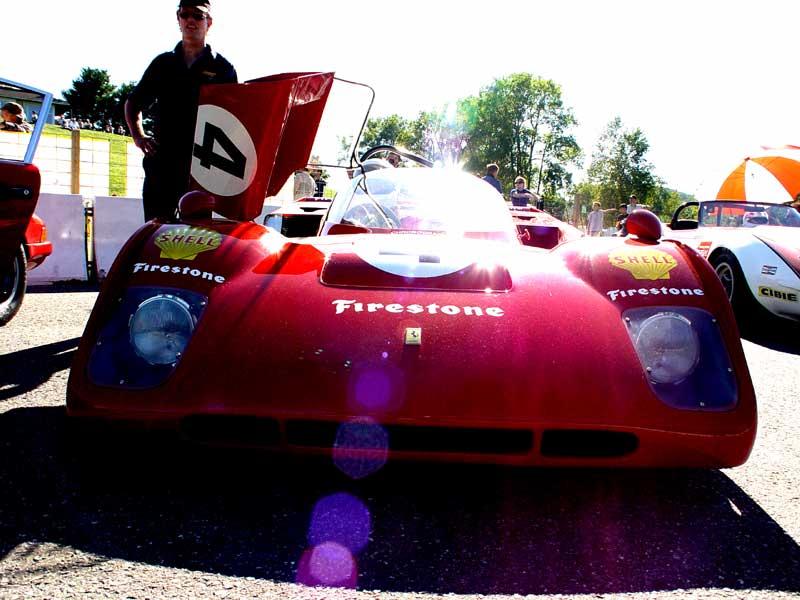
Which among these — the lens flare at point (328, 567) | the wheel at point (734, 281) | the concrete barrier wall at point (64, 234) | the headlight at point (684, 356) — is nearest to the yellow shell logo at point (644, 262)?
the headlight at point (684, 356)

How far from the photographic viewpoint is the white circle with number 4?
3.01m

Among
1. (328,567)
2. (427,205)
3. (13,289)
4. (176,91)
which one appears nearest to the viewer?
(328,567)

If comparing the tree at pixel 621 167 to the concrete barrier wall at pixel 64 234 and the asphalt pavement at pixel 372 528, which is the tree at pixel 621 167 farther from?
the asphalt pavement at pixel 372 528

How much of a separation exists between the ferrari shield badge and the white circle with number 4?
1.38 metres

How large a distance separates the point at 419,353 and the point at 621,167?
6259 cm

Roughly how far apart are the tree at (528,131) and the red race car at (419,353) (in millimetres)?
60856

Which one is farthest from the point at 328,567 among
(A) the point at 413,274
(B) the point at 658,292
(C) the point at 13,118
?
(C) the point at 13,118

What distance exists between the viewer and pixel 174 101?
349 centimetres

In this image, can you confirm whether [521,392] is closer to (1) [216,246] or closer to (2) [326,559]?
(2) [326,559]

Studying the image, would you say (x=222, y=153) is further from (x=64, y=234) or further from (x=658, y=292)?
(x=64, y=234)

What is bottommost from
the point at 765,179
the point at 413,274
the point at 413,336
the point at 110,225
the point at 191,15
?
the point at 110,225

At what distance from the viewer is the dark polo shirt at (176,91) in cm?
348

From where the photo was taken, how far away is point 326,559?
1642 mm

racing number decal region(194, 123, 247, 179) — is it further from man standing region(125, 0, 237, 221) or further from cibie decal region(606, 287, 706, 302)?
cibie decal region(606, 287, 706, 302)
